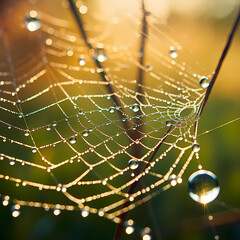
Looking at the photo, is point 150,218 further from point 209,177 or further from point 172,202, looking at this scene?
point 209,177

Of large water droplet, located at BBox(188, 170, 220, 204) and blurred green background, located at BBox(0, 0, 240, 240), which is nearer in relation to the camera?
large water droplet, located at BBox(188, 170, 220, 204)

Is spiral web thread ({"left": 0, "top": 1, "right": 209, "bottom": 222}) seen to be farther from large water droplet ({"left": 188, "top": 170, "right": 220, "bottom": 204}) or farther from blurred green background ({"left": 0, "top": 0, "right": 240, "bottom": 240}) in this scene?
large water droplet ({"left": 188, "top": 170, "right": 220, "bottom": 204})

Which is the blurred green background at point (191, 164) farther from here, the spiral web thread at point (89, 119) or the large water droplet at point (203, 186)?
the large water droplet at point (203, 186)

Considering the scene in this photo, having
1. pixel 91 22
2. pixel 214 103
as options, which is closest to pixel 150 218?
pixel 214 103

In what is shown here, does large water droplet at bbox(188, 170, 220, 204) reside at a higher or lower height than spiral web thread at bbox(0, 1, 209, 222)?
lower

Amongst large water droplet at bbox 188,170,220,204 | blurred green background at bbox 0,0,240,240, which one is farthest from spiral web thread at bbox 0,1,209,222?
large water droplet at bbox 188,170,220,204

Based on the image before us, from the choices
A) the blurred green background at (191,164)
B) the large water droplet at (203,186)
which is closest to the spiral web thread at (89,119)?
the blurred green background at (191,164)

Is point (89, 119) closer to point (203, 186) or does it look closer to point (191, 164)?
point (191, 164)

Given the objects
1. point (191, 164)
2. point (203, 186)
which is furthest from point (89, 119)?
point (203, 186)

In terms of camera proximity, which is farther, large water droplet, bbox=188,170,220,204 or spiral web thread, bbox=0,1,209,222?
spiral web thread, bbox=0,1,209,222
